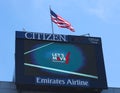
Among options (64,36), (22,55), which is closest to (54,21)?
(64,36)

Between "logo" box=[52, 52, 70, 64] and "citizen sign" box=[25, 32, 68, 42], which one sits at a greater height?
"citizen sign" box=[25, 32, 68, 42]

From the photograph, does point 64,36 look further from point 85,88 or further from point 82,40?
point 85,88

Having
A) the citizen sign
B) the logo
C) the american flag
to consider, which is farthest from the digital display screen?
the american flag

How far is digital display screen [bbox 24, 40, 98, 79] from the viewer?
36156 millimetres

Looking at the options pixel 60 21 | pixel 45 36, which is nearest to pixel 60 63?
pixel 45 36

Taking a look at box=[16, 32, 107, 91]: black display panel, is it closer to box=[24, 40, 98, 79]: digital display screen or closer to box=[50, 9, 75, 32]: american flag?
box=[24, 40, 98, 79]: digital display screen

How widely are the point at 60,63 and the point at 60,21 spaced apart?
13.5ft

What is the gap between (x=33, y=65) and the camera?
118ft

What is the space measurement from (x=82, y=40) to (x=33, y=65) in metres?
4.07

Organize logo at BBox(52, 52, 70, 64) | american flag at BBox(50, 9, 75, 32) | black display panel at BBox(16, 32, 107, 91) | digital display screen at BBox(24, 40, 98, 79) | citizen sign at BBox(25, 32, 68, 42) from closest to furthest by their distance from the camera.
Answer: black display panel at BBox(16, 32, 107, 91) → digital display screen at BBox(24, 40, 98, 79) → logo at BBox(52, 52, 70, 64) → citizen sign at BBox(25, 32, 68, 42) → american flag at BBox(50, 9, 75, 32)

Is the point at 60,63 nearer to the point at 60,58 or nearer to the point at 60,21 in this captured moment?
the point at 60,58

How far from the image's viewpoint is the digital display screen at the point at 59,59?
36.2m

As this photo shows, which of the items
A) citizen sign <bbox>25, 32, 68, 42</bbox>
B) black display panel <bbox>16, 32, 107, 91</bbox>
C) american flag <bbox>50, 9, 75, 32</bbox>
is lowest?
black display panel <bbox>16, 32, 107, 91</bbox>

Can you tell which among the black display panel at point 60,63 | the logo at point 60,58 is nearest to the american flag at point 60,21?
the black display panel at point 60,63
